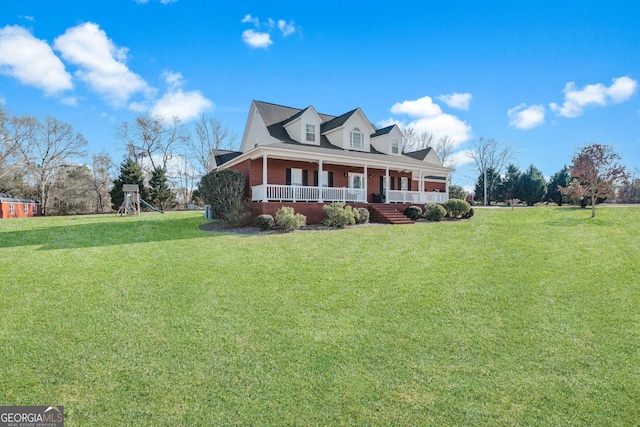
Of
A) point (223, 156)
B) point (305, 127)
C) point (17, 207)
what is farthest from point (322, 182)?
point (17, 207)

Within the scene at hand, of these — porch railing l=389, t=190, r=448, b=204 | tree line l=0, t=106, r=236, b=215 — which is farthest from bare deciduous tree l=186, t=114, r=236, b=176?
porch railing l=389, t=190, r=448, b=204

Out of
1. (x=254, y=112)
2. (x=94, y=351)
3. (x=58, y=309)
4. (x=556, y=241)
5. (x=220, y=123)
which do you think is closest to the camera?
(x=94, y=351)

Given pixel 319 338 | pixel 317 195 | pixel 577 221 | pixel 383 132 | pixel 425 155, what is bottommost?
pixel 319 338

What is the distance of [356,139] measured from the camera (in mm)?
22281

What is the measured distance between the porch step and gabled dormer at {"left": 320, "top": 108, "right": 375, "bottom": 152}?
17.3ft

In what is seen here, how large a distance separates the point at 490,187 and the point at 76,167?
5551 cm

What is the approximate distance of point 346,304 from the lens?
622 centimetres

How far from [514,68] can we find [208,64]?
1525 centimetres

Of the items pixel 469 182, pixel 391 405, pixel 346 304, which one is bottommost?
pixel 391 405

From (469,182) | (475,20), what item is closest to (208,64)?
(475,20)

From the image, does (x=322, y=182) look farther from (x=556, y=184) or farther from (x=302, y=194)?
(x=556, y=184)

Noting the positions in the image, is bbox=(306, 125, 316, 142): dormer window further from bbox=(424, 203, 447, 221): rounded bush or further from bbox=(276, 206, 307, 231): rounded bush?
bbox=(424, 203, 447, 221): rounded bush

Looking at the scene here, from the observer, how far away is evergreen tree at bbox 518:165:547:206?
A: 128ft

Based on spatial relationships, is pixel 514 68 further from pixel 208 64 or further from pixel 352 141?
pixel 208 64
